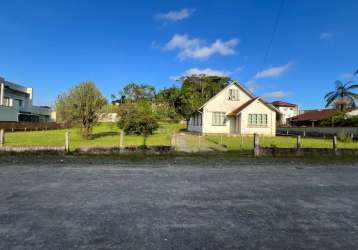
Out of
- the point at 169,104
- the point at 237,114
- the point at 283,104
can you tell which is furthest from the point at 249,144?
the point at 283,104

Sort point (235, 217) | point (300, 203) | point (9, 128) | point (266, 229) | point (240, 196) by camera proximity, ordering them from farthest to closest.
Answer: point (9, 128) → point (240, 196) → point (300, 203) → point (235, 217) → point (266, 229)

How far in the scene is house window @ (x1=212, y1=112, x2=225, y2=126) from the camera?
3081 centimetres

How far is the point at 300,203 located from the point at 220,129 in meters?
25.7

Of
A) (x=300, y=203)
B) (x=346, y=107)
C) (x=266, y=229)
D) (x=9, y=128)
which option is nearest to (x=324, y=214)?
(x=300, y=203)

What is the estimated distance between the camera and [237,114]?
29.1m

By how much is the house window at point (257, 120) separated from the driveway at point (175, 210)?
2102 centimetres

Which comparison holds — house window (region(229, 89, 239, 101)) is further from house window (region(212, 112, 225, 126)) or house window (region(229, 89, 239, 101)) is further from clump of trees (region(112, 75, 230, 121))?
clump of trees (region(112, 75, 230, 121))

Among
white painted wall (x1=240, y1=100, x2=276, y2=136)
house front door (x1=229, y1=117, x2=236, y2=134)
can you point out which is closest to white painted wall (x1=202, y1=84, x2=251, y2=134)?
house front door (x1=229, y1=117, x2=236, y2=134)

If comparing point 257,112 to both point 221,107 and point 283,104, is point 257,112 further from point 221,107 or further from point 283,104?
point 283,104

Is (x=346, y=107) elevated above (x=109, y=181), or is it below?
above

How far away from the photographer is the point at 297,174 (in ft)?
28.3

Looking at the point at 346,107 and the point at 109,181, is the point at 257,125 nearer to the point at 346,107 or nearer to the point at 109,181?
the point at 346,107

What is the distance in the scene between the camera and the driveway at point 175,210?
360 centimetres

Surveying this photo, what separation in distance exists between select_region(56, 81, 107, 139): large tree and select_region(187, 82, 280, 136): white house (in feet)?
43.8
